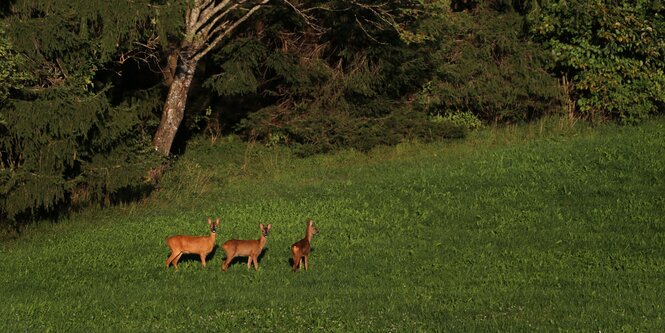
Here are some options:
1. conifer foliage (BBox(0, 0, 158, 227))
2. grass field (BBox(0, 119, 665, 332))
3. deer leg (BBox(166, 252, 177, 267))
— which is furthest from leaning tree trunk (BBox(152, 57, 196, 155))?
deer leg (BBox(166, 252, 177, 267))

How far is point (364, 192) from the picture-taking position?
68.9 ft

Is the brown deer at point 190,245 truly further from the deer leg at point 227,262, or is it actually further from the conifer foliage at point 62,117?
the conifer foliage at point 62,117

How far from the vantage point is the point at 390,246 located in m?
16.4

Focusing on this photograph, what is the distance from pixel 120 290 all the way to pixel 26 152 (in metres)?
5.28

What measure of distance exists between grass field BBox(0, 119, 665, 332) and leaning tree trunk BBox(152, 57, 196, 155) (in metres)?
0.88

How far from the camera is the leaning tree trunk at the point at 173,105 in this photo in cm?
2423

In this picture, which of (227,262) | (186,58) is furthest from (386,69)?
(227,262)

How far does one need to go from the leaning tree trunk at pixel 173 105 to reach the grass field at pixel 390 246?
877 millimetres

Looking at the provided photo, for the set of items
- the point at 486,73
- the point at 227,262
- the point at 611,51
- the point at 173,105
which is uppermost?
the point at 611,51

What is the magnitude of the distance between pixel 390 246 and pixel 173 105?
962 centimetres

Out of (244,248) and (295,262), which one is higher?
(244,248)

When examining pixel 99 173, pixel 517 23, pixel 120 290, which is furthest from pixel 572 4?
pixel 120 290

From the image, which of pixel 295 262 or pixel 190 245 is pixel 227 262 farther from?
pixel 295 262

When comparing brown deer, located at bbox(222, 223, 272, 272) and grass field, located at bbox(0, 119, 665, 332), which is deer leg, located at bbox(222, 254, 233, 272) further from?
grass field, located at bbox(0, 119, 665, 332)
